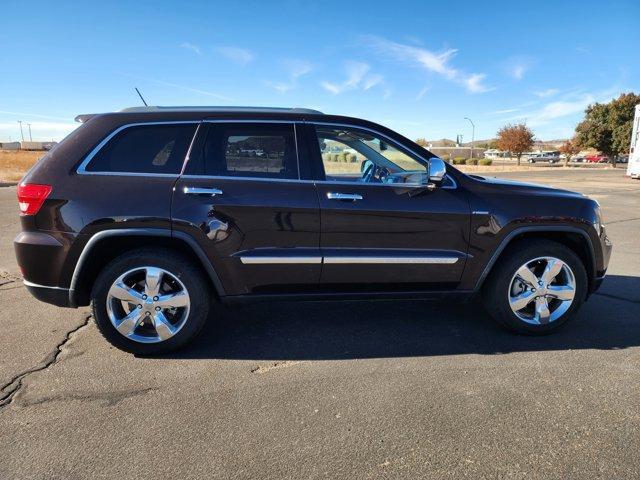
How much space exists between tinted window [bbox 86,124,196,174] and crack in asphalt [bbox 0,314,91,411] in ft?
4.82

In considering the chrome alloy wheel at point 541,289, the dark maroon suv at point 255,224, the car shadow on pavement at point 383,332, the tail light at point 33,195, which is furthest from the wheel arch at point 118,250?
the chrome alloy wheel at point 541,289

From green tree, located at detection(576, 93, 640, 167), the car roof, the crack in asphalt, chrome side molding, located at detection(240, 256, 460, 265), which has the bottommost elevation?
the crack in asphalt

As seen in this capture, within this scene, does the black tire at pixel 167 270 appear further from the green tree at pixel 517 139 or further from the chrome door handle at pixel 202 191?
the green tree at pixel 517 139

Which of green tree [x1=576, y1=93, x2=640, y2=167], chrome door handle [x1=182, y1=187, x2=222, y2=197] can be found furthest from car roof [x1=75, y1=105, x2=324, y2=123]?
green tree [x1=576, y1=93, x2=640, y2=167]

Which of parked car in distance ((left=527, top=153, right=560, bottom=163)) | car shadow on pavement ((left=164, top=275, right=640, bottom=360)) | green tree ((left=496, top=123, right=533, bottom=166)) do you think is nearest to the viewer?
car shadow on pavement ((left=164, top=275, right=640, bottom=360))

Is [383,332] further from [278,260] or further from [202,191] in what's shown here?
[202,191]

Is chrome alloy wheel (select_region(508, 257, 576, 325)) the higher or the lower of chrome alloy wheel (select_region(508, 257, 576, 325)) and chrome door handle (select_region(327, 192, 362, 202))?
the lower

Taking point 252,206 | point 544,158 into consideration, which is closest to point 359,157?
point 252,206

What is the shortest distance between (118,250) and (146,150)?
795 mm

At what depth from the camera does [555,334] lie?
4.14 metres

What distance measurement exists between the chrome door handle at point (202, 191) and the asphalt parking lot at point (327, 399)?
1256 mm

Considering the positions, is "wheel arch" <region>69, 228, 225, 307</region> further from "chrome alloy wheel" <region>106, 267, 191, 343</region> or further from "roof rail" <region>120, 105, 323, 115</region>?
"roof rail" <region>120, 105, 323, 115</region>

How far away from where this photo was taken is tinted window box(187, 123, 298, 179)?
3.63 meters

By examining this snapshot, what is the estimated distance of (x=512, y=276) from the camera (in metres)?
3.96
